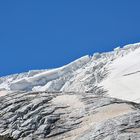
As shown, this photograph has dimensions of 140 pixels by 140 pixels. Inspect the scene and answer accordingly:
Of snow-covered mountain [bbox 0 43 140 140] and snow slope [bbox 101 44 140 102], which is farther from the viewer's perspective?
snow slope [bbox 101 44 140 102]

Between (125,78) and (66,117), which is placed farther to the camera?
(125,78)

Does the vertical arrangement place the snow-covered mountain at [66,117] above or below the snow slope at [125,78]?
below

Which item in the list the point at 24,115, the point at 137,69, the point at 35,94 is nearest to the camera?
the point at 24,115

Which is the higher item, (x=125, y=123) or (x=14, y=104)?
(x=14, y=104)

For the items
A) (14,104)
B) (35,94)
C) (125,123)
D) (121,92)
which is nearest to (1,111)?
(14,104)

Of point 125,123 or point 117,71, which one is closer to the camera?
point 125,123

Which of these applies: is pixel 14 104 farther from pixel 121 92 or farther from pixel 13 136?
pixel 121 92

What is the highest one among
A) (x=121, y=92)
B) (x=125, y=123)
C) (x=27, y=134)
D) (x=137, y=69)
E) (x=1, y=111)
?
(x=137, y=69)

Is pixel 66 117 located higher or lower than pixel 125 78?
lower

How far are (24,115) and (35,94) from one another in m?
4.80

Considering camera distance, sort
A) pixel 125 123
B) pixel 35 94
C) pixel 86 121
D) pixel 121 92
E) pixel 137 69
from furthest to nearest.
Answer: pixel 137 69
pixel 121 92
pixel 35 94
pixel 86 121
pixel 125 123

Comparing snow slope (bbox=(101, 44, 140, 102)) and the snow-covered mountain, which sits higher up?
snow slope (bbox=(101, 44, 140, 102))

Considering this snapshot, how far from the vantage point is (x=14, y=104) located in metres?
41.1

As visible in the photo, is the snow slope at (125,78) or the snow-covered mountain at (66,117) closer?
the snow-covered mountain at (66,117)
